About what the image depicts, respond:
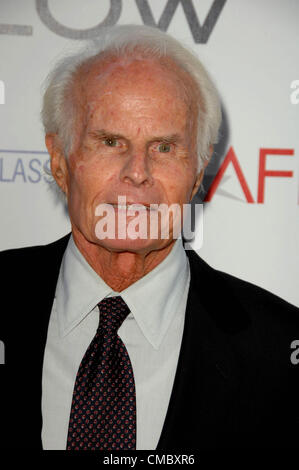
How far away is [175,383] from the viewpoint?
1.66m

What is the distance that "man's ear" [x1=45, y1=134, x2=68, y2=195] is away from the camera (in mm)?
1848

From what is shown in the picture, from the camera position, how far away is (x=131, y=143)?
1.66m

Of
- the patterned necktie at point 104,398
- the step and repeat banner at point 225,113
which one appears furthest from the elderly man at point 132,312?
the step and repeat banner at point 225,113

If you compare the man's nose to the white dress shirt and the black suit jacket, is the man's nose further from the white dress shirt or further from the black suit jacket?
the black suit jacket

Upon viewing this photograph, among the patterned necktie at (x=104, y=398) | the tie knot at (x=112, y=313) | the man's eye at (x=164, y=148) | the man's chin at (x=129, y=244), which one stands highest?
the man's eye at (x=164, y=148)

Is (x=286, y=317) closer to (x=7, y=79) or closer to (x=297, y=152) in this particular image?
(x=297, y=152)

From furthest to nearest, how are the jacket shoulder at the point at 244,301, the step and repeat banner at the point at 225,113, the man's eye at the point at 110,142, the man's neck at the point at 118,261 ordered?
the step and repeat banner at the point at 225,113, the jacket shoulder at the point at 244,301, the man's neck at the point at 118,261, the man's eye at the point at 110,142

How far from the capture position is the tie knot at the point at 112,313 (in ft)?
5.45

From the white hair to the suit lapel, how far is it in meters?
0.56

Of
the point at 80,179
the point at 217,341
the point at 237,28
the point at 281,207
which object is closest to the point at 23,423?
the point at 217,341

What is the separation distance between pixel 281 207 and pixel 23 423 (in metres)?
1.47

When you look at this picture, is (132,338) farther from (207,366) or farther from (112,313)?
(207,366)

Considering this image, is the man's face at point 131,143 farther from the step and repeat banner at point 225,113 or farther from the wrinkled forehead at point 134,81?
the step and repeat banner at point 225,113

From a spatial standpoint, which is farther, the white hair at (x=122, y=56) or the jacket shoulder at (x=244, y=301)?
the jacket shoulder at (x=244, y=301)
